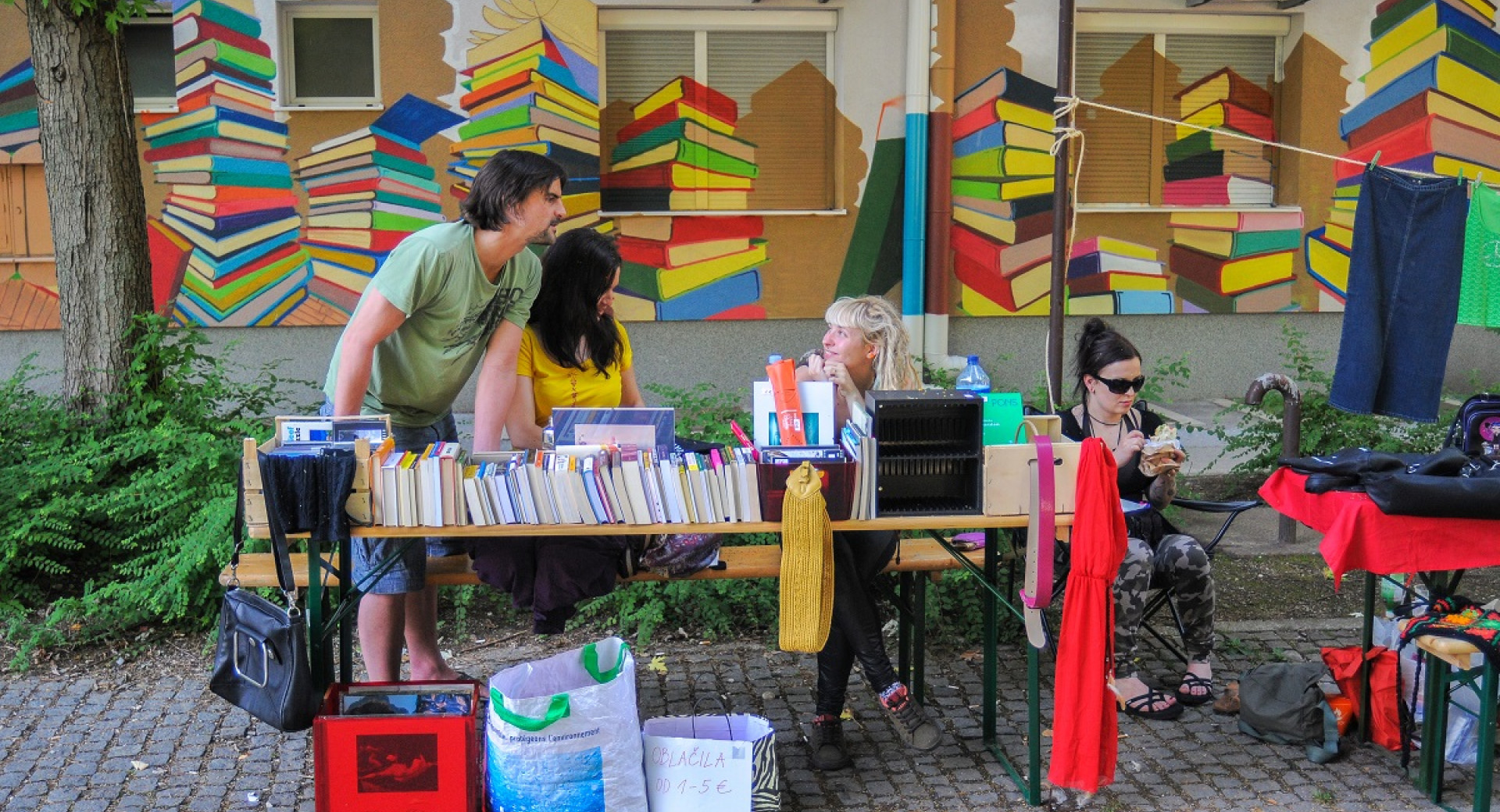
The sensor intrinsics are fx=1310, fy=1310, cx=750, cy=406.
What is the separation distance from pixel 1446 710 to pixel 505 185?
124 inches

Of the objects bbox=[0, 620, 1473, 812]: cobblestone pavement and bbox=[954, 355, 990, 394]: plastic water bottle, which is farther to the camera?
bbox=[954, 355, 990, 394]: plastic water bottle

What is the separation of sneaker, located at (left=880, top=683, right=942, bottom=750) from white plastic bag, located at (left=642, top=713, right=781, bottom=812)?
59cm

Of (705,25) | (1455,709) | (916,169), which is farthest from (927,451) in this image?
(705,25)

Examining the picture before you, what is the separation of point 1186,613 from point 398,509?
2.70 m

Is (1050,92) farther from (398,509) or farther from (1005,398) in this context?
(398,509)

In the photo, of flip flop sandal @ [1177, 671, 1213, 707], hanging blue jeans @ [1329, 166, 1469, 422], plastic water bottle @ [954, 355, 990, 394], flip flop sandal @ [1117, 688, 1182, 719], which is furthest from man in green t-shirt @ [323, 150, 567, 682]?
hanging blue jeans @ [1329, 166, 1469, 422]

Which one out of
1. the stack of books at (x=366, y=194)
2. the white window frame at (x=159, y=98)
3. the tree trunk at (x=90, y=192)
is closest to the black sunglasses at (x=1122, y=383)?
the tree trunk at (x=90, y=192)

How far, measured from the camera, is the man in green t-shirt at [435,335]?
3840 millimetres

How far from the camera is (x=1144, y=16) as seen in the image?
10273 millimetres

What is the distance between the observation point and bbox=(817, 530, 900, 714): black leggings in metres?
4.02

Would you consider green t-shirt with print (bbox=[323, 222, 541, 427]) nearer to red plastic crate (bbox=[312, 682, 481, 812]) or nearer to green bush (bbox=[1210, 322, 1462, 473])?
red plastic crate (bbox=[312, 682, 481, 812])

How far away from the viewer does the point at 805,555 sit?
3.62 m

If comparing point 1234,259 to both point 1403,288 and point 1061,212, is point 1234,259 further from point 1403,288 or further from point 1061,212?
point 1403,288

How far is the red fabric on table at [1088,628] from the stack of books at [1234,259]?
731 centimetres
